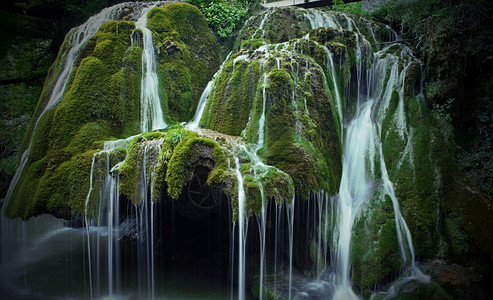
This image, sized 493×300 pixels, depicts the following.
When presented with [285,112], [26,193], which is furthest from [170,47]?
[26,193]

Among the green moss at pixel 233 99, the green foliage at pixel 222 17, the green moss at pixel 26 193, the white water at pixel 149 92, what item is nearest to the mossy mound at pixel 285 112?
the green moss at pixel 233 99

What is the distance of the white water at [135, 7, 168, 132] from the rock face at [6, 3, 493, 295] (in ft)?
0.57

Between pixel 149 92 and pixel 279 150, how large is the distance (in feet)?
15.1

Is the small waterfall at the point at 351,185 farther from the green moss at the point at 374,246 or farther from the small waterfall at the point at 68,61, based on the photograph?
the small waterfall at the point at 68,61

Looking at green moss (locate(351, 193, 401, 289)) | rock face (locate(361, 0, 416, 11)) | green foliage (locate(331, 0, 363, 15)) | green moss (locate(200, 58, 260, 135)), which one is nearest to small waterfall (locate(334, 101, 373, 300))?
green moss (locate(351, 193, 401, 289))

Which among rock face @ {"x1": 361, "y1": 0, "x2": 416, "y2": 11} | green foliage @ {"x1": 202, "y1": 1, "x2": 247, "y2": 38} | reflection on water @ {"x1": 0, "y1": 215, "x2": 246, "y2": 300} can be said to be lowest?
reflection on water @ {"x1": 0, "y1": 215, "x2": 246, "y2": 300}

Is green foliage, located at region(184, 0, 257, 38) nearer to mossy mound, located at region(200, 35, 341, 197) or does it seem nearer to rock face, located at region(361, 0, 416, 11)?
mossy mound, located at region(200, 35, 341, 197)

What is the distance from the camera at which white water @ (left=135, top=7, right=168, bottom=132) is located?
28.9 ft

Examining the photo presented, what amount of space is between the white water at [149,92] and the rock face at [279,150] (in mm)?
175

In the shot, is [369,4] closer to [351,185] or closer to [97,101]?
[351,185]

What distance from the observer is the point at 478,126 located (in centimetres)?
877

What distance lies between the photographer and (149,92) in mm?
9023

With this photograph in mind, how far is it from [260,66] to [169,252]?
5.69 m

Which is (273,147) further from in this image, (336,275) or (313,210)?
(336,275)
